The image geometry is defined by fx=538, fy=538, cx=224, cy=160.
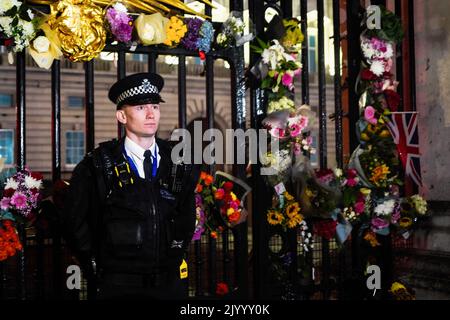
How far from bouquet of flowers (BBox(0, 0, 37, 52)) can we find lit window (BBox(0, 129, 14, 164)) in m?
12.6

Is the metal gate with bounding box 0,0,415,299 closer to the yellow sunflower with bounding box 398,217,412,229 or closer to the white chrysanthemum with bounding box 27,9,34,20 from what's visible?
the white chrysanthemum with bounding box 27,9,34,20

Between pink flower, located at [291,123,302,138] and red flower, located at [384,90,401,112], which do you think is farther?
red flower, located at [384,90,401,112]

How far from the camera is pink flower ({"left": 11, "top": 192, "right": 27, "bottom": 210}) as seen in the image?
143 inches

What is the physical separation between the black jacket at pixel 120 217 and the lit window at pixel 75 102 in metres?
14.7

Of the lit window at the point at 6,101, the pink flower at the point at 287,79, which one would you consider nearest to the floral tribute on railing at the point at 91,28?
the pink flower at the point at 287,79

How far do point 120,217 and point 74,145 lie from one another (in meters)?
15.1

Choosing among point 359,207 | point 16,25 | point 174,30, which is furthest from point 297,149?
point 16,25

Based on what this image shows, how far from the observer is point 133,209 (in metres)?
3.22

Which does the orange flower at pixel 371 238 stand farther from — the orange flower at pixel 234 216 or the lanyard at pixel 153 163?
the lanyard at pixel 153 163

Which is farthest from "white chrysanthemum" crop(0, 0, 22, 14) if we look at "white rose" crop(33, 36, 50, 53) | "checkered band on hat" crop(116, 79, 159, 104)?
"checkered band on hat" crop(116, 79, 159, 104)

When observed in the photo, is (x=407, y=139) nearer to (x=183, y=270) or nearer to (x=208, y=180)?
(x=208, y=180)

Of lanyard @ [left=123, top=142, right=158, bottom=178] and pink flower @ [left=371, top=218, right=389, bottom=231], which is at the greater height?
lanyard @ [left=123, top=142, right=158, bottom=178]
